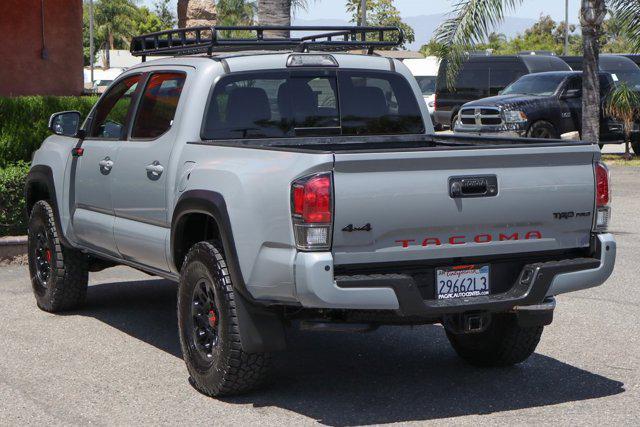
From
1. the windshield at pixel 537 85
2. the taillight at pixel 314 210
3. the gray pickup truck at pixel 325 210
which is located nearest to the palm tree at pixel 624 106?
the windshield at pixel 537 85

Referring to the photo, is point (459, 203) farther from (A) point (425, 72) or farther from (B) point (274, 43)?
(A) point (425, 72)

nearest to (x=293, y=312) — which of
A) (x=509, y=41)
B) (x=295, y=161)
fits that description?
(x=295, y=161)

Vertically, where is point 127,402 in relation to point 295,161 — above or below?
below

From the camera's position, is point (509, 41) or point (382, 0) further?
point (509, 41)

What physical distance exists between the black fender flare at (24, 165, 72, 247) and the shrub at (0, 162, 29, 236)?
8.33ft

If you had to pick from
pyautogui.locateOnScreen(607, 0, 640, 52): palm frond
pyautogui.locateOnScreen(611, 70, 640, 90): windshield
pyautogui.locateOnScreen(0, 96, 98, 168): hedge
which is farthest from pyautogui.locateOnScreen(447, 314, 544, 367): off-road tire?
pyautogui.locateOnScreen(611, 70, 640, 90): windshield

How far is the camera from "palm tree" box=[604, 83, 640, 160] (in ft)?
79.9

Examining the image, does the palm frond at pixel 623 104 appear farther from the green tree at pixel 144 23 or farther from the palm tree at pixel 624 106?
the green tree at pixel 144 23

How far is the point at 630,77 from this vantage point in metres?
28.4

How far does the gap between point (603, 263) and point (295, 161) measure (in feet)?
6.38

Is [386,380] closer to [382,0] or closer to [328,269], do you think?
[328,269]

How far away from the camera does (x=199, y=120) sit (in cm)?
740

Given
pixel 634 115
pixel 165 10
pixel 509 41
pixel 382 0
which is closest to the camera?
pixel 634 115

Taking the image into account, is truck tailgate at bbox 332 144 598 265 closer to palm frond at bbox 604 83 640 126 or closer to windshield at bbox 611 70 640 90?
palm frond at bbox 604 83 640 126
